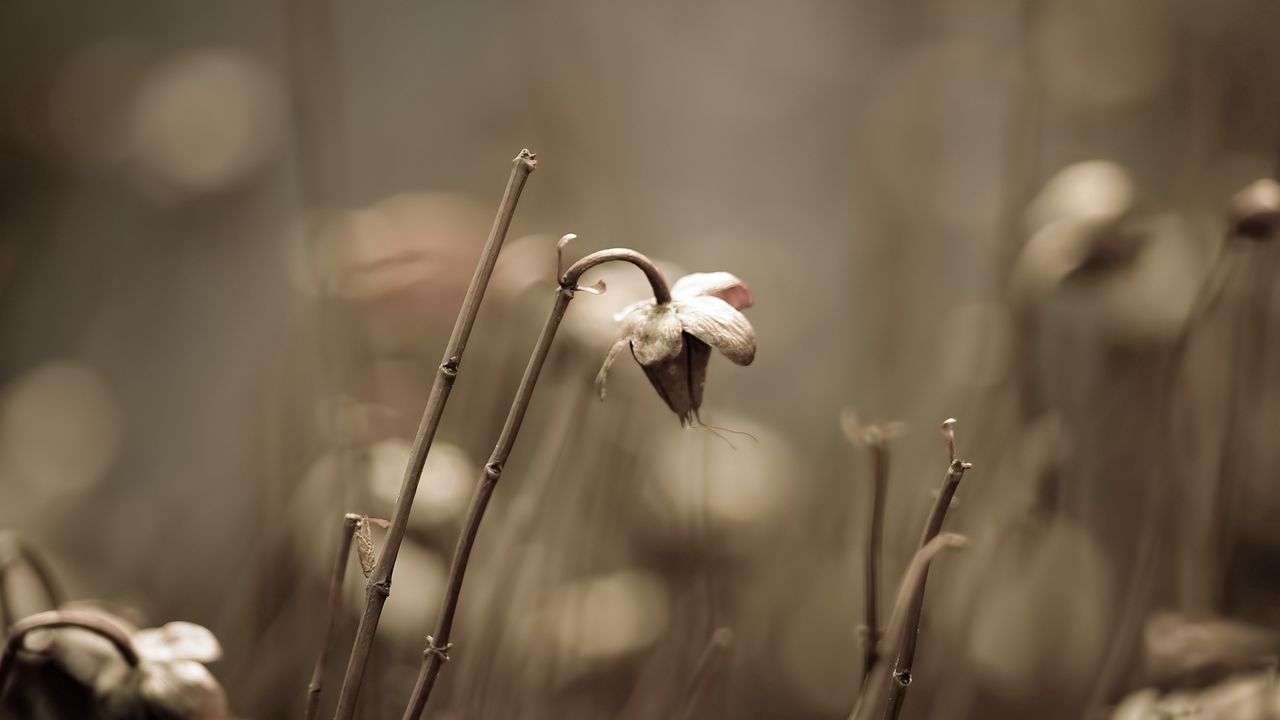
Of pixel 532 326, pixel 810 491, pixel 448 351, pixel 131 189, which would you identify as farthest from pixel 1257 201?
pixel 131 189

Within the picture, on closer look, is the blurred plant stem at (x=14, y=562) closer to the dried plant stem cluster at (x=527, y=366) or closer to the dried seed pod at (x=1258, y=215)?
the dried plant stem cluster at (x=527, y=366)

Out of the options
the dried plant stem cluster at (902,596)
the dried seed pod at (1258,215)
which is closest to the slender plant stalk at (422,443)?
the dried plant stem cluster at (902,596)

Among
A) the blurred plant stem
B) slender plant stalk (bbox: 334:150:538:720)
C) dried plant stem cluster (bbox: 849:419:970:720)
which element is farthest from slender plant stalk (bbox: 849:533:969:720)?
the blurred plant stem

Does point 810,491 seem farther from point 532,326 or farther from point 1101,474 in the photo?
point 532,326

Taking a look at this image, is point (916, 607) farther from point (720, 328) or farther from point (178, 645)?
point (178, 645)

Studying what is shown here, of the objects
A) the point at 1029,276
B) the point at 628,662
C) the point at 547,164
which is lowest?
the point at 628,662

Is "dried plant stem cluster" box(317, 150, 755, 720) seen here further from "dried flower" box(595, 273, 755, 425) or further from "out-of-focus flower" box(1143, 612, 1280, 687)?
"out-of-focus flower" box(1143, 612, 1280, 687)
